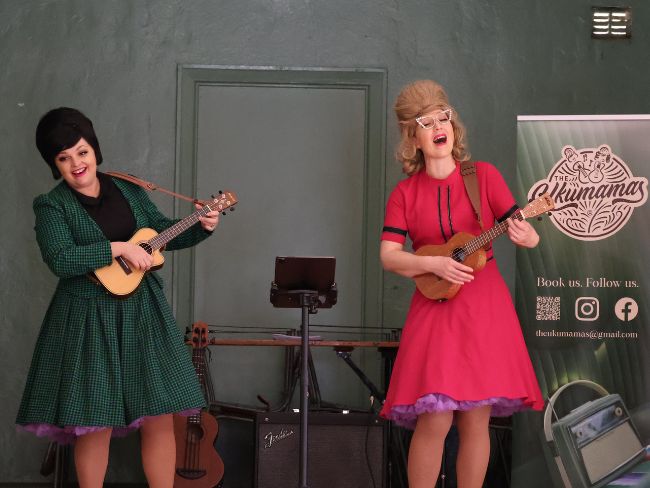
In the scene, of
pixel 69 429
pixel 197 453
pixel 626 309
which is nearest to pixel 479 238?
pixel 626 309

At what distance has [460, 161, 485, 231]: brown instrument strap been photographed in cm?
349

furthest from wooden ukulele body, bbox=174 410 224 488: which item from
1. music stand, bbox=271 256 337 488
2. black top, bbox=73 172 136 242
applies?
black top, bbox=73 172 136 242

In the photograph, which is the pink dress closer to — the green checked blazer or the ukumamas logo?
the ukumamas logo

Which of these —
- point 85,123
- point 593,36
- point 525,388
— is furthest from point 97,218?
point 593,36

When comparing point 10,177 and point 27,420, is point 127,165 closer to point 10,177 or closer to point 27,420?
point 10,177

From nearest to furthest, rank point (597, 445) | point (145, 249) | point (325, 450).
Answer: point (145, 249)
point (597, 445)
point (325, 450)

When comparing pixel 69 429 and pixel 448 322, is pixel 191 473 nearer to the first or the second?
pixel 69 429

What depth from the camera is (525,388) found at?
11.3 ft

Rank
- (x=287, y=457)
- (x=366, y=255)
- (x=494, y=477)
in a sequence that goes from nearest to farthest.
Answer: (x=287, y=457) → (x=494, y=477) → (x=366, y=255)

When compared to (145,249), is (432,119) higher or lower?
higher

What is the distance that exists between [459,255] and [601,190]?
102cm

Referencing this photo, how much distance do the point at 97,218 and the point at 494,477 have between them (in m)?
2.51

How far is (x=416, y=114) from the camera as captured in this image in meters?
3.59

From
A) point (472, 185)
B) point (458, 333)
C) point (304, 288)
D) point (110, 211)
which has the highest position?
point (472, 185)
